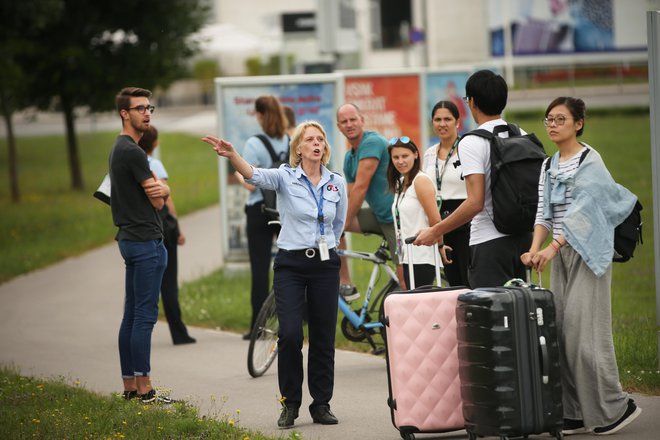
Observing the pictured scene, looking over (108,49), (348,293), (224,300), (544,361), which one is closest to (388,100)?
(224,300)

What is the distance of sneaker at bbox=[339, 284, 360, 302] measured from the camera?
352 inches

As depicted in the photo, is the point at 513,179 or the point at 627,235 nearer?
the point at 627,235

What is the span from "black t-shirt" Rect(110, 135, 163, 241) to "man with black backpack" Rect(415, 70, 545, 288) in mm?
1955

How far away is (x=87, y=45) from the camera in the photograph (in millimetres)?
24797

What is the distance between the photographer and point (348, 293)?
898 cm

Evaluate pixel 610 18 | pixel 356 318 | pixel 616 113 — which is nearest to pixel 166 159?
pixel 616 113

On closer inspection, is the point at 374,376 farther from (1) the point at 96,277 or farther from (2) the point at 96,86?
(2) the point at 96,86

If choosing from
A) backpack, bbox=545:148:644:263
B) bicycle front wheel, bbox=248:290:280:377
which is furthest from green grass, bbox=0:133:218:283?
backpack, bbox=545:148:644:263

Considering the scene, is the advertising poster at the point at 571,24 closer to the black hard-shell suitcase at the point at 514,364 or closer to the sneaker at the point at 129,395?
the sneaker at the point at 129,395

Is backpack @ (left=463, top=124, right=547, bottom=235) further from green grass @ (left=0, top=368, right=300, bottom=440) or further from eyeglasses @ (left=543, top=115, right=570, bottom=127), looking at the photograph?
green grass @ (left=0, top=368, right=300, bottom=440)

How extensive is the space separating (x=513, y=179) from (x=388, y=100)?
33.9 ft

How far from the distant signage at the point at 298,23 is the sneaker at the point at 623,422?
971 inches

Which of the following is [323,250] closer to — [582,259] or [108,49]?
[582,259]

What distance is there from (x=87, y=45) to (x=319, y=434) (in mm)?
19368
